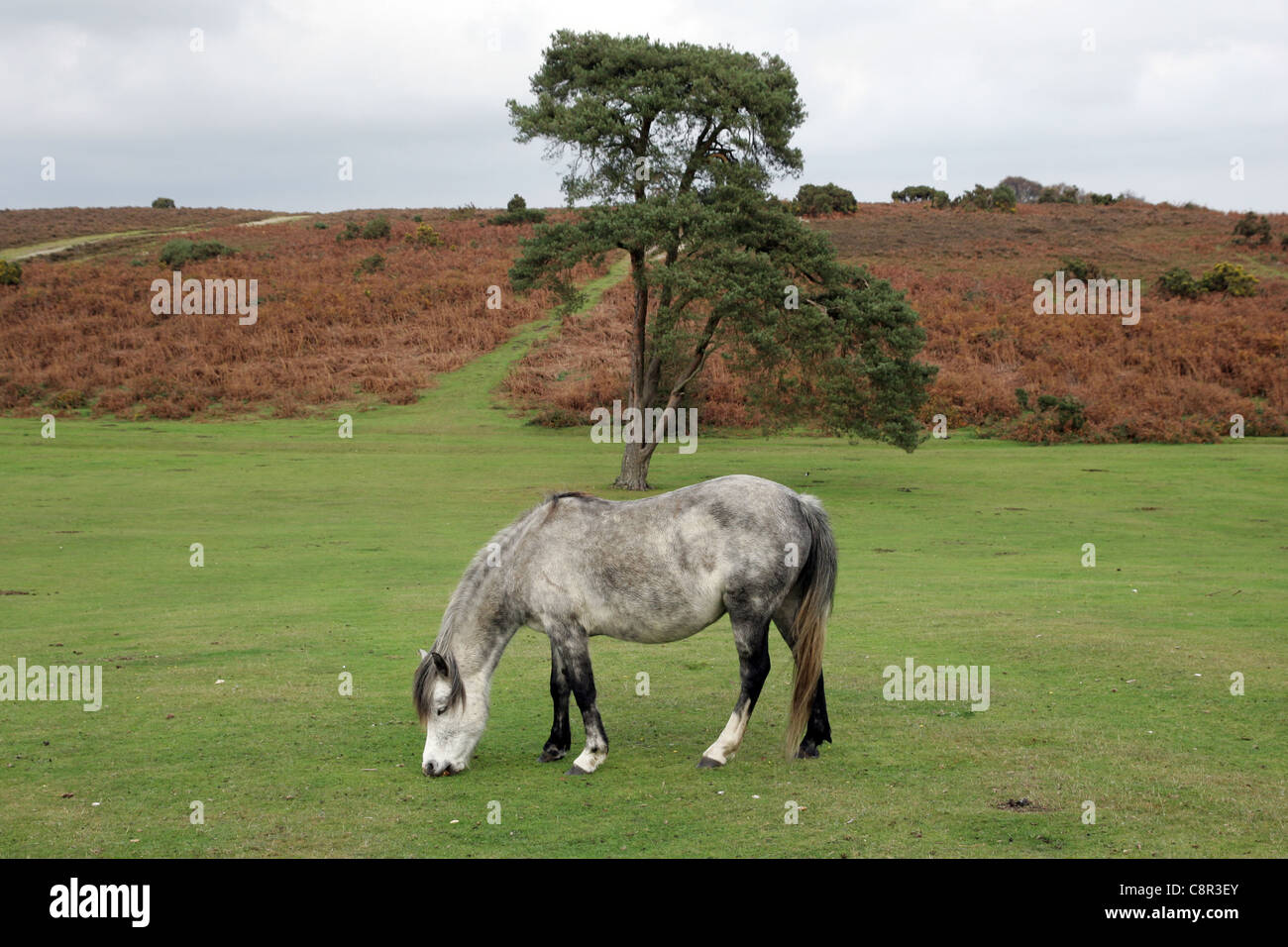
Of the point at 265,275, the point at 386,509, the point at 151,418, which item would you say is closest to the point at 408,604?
the point at 386,509

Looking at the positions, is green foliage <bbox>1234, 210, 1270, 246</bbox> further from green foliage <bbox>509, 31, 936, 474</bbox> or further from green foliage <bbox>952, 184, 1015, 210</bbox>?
green foliage <bbox>509, 31, 936, 474</bbox>

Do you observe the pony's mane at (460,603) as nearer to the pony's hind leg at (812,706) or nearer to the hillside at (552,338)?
the pony's hind leg at (812,706)

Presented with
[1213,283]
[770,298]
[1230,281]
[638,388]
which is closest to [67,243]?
[638,388]

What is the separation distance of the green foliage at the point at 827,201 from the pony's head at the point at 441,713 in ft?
260

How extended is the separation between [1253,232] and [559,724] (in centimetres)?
7613

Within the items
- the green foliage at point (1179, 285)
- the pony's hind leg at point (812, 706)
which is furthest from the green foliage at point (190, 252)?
the pony's hind leg at point (812, 706)

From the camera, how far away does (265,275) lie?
62.4m

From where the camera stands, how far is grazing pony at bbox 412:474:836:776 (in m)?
8.55

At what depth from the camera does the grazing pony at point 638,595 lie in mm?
8555

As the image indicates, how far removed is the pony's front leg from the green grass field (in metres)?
0.21

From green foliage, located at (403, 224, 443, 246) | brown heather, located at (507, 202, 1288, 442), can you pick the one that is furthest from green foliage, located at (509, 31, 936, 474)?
green foliage, located at (403, 224, 443, 246)

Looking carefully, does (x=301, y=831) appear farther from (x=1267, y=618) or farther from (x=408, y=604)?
(x=1267, y=618)

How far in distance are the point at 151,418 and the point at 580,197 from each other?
2325cm

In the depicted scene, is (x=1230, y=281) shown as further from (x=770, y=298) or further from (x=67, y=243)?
(x=67, y=243)
